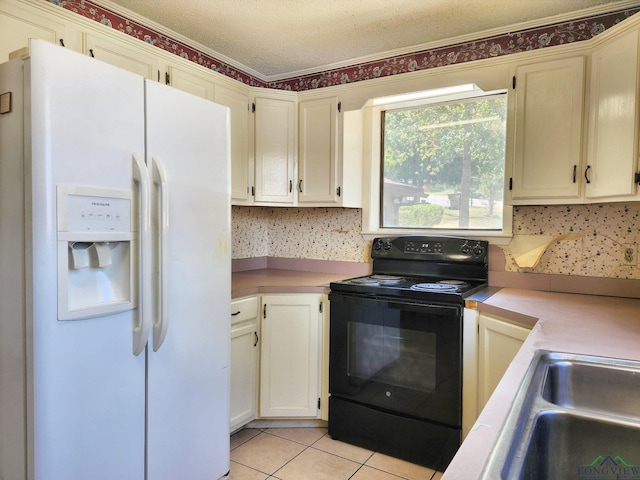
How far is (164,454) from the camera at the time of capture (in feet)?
5.48

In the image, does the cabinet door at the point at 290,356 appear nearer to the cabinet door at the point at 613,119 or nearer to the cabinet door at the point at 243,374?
the cabinet door at the point at 243,374

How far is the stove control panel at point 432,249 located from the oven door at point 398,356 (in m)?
0.54

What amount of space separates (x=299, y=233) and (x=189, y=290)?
5.31ft

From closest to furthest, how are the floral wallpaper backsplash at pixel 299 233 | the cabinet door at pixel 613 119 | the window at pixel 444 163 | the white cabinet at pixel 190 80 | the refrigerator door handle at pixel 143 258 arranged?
the refrigerator door handle at pixel 143 258 → the cabinet door at pixel 613 119 → the white cabinet at pixel 190 80 → the window at pixel 444 163 → the floral wallpaper backsplash at pixel 299 233

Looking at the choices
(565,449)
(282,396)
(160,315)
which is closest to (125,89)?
(160,315)

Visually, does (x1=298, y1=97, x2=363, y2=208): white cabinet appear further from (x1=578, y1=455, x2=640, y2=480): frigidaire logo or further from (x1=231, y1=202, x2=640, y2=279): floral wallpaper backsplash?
(x1=578, y1=455, x2=640, y2=480): frigidaire logo

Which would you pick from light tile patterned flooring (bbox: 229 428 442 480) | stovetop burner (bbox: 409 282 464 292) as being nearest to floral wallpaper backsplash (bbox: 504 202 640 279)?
stovetop burner (bbox: 409 282 464 292)

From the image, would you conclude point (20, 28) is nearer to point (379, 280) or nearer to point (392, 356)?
point (379, 280)

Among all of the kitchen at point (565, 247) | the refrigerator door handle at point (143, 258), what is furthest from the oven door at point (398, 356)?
the refrigerator door handle at point (143, 258)

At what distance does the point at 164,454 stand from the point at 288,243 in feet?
6.24

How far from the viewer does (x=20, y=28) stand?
1721 mm

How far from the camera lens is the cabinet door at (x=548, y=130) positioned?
2.08 meters

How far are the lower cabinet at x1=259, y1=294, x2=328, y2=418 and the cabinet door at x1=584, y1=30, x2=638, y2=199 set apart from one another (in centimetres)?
152

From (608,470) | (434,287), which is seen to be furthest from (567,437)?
(434,287)
